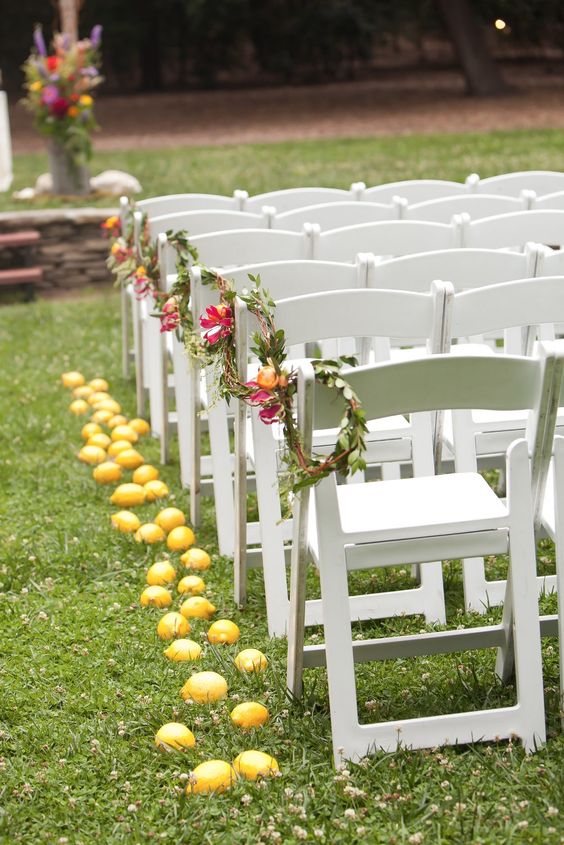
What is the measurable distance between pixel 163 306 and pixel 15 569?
3.67 feet

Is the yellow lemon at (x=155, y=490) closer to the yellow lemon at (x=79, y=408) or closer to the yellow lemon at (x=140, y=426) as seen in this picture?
the yellow lemon at (x=140, y=426)

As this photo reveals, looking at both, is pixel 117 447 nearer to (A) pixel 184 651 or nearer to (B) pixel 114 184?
(A) pixel 184 651

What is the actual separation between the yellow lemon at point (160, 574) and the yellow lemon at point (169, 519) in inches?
16.0

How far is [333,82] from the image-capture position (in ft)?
84.1

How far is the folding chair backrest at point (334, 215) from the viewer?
5074mm

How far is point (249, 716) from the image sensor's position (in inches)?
115

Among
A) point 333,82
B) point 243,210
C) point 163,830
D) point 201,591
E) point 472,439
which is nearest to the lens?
point 163,830

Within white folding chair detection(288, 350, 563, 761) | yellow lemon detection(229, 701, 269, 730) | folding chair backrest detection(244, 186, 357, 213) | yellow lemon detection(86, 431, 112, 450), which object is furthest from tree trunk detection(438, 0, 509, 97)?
yellow lemon detection(229, 701, 269, 730)

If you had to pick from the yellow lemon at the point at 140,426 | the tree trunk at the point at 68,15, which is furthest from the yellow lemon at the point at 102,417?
the tree trunk at the point at 68,15

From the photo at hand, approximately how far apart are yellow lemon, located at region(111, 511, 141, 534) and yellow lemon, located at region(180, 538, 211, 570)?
421mm

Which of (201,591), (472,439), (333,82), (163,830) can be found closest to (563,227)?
(472,439)

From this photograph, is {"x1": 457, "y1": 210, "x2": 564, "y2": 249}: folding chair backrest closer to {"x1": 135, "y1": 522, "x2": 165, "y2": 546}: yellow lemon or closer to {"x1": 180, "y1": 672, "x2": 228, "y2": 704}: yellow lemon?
{"x1": 135, "y1": 522, "x2": 165, "y2": 546}: yellow lemon

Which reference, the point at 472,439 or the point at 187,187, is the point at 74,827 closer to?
the point at 472,439

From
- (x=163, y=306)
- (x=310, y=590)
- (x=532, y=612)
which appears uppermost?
(x=163, y=306)
